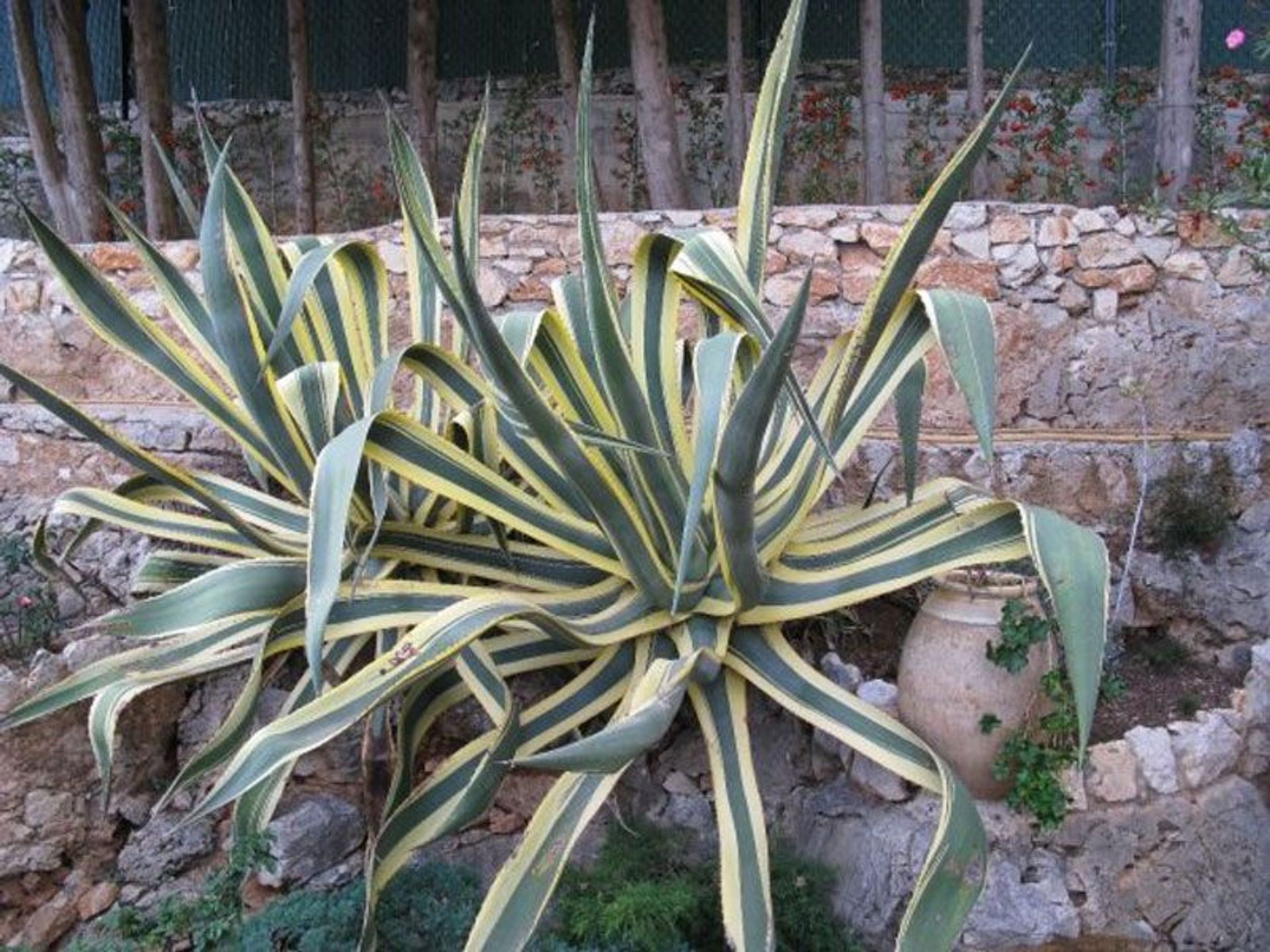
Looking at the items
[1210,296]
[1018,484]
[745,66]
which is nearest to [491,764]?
[1018,484]

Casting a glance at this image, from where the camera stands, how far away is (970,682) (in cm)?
243

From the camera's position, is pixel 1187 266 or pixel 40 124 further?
pixel 40 124

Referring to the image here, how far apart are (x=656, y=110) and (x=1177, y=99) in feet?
6.33

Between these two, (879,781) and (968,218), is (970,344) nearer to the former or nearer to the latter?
(879,781)

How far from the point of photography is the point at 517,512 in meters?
2.50

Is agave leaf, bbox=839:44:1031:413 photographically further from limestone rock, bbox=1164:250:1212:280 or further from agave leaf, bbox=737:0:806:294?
limestone rock, bbox=1164:250:1212:280

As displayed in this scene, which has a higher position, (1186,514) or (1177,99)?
(1177,99)

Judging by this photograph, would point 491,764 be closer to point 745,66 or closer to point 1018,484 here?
point 1018,484

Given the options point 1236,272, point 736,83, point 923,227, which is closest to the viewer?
point 923,227

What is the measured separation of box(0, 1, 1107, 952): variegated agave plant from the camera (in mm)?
2033

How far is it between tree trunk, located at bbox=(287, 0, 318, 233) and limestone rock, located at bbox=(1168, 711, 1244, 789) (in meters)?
4.27

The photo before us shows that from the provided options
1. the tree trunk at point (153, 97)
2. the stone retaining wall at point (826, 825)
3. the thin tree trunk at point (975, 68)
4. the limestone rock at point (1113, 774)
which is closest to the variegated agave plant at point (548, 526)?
the stone retaining wall at point (826, 825)

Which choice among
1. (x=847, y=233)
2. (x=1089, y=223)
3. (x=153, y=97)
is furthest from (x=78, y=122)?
(x=1089, y=223)

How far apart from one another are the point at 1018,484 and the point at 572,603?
59.1 inches
